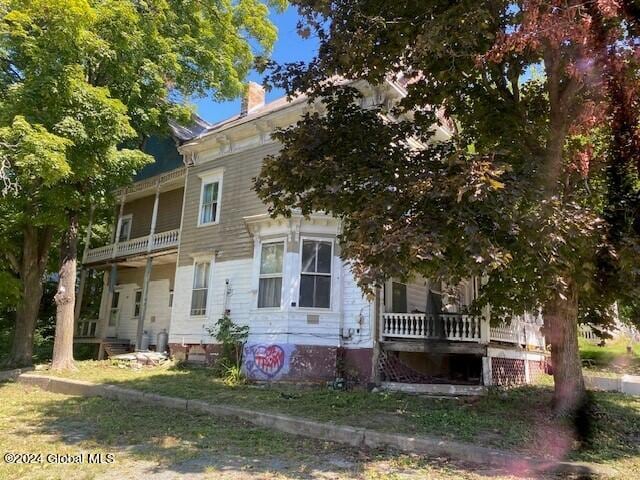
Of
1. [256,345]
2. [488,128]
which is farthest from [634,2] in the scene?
[256,345]

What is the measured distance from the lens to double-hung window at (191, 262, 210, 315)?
15.7 metres

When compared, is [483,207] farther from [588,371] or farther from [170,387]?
[588,371]

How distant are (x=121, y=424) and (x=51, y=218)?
8306 mm

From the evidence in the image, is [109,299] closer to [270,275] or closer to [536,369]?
[270,275]

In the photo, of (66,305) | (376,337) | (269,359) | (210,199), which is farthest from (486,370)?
(66,305)

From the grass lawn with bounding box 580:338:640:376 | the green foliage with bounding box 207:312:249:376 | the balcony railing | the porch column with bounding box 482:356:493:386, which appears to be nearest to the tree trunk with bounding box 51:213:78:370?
the balcony railing

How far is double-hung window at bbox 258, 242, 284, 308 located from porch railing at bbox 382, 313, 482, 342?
3.03 m

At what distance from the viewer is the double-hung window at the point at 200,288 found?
15680mm

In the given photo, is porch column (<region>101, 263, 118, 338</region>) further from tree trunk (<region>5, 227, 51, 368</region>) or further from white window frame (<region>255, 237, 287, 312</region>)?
white window frame (<region>255, 237, 287, 312</region>)

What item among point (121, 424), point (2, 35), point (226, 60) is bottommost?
point (121, 424)

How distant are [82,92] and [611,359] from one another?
17.5 metres

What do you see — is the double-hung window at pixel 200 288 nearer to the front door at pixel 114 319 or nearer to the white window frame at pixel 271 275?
the white window frame at pixel 271 275

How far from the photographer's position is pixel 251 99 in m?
18.8

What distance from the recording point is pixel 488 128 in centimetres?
908
